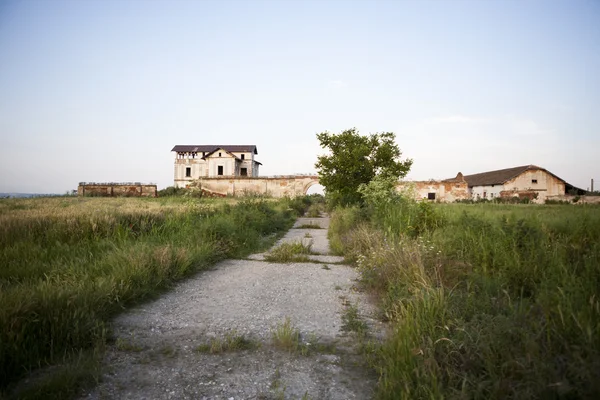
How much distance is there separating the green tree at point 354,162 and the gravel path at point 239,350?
531 inches

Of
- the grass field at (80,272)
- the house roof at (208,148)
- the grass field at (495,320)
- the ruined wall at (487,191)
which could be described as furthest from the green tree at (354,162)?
the house roof at (208,148)

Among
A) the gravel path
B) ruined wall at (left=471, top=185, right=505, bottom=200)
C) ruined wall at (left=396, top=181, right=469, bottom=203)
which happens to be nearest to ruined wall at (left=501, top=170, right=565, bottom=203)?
ruined wall at (left=471, top=185, right=505, bottom=200)

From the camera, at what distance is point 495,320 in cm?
254

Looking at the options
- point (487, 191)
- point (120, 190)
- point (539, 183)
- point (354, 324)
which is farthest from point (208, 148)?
point (354, 324)

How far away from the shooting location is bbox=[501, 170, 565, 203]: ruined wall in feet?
116

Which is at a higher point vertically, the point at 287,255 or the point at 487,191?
the point at 487,191

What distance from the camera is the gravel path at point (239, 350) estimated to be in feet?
8.11

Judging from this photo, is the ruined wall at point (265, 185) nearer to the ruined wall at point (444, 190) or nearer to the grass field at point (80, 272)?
the ruined wall at point (444, 190)

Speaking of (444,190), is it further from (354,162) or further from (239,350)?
(239,350)

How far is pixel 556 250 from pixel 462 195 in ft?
121

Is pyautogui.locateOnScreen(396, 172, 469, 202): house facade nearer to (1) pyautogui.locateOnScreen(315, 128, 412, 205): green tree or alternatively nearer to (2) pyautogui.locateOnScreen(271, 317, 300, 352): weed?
(1) pyautogui.locateOnScreen(315, 128, 412, 205): green tree

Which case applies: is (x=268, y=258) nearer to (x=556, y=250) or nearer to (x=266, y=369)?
(x=266, y=369)

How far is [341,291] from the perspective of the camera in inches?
204

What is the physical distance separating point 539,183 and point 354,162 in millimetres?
31739
